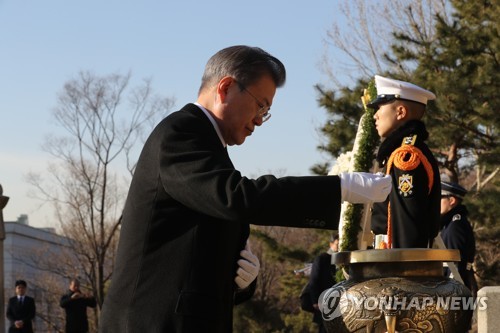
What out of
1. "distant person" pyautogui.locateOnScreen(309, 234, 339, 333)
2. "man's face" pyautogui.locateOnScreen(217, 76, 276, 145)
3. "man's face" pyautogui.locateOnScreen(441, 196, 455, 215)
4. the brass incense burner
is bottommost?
the brass incense burner

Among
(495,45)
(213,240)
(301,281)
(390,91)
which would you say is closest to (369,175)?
(213,240)

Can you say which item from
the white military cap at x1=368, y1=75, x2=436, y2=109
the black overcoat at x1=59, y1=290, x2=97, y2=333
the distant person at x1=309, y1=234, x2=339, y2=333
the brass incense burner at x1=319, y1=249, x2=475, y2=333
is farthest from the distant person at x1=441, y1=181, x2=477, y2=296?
the black overcoat at x1=59, y1=290, x2=97, y2=333

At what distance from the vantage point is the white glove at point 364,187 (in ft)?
10.0

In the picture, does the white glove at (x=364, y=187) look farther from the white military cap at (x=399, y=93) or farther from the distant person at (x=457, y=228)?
the distant person at (x=457, y=228)

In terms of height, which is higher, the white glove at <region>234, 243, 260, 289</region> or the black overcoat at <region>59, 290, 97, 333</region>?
the black overcoat at <region>59, 290, 97, 333</region>

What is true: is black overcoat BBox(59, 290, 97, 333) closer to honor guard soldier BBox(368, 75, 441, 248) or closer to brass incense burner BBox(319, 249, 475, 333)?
honor guard soldier BBox(368, 75, 441, 248)

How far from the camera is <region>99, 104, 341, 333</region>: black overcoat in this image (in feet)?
9.91

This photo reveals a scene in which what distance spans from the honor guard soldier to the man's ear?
256cm

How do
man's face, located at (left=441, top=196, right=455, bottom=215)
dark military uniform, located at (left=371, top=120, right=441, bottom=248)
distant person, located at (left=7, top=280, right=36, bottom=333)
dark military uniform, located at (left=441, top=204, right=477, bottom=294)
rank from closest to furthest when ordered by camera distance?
dark military uniform, located at (left=371, top=120, right=441, bottom=248) < dark military uniform, located at (left=441, top=204, right=477, bottom=294) < man's face, located at (left=441, top=196, right=455, bottom=215) < distant person, located at (left=7, top=280, right=36, bottom=333)

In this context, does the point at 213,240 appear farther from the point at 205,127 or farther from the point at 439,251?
the point at 439,251

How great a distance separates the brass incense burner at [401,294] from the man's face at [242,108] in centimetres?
92

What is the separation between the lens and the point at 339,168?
8.14 meters

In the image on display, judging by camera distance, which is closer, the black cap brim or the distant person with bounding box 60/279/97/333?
the black cap brim

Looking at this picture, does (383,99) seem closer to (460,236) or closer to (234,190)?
(460,236)
